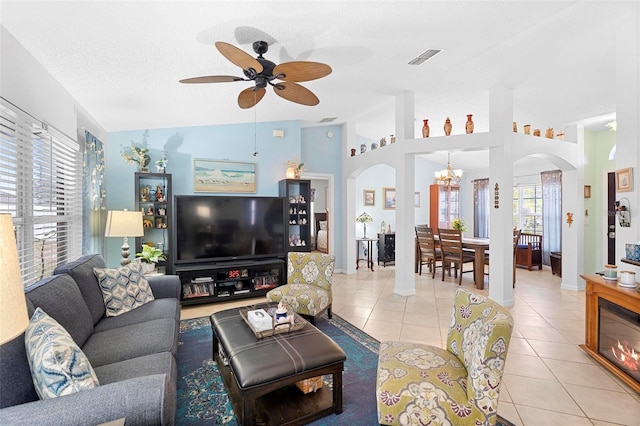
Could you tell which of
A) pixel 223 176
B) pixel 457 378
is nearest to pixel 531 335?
pixel 457 378

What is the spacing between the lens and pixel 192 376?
2387 mm

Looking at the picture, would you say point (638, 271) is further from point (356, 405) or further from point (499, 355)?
point (356, 405)

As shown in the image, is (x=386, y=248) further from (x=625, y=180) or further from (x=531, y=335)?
(x=625, y=180)

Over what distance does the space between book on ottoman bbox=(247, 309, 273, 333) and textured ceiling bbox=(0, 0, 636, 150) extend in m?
2.21

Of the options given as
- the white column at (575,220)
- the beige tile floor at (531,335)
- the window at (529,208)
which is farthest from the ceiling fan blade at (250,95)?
the window at (529,208)

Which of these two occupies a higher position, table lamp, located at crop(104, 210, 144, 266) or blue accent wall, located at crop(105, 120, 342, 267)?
blue accent wall, located at crop(105, 120, 342, 267)

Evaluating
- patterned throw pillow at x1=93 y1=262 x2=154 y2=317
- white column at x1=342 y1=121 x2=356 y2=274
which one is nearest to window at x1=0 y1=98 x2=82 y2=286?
patterned throw pillow at x1=93 y1=262 x2=154 y2=317

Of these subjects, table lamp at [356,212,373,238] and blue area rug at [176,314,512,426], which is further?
table lamp at [356,212,373,238]

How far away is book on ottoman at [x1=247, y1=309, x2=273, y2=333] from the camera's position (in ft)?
7.05

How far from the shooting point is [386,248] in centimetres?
712

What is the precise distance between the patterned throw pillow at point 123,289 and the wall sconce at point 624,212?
14.8ft

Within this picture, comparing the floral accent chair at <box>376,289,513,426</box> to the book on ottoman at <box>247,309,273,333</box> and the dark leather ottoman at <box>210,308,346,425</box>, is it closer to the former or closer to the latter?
the dark leather ottoman at <box>210,308,346,425</box>

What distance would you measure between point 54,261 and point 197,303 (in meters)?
1.76

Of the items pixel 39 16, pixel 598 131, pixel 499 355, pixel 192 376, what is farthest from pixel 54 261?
pixel 598 131
